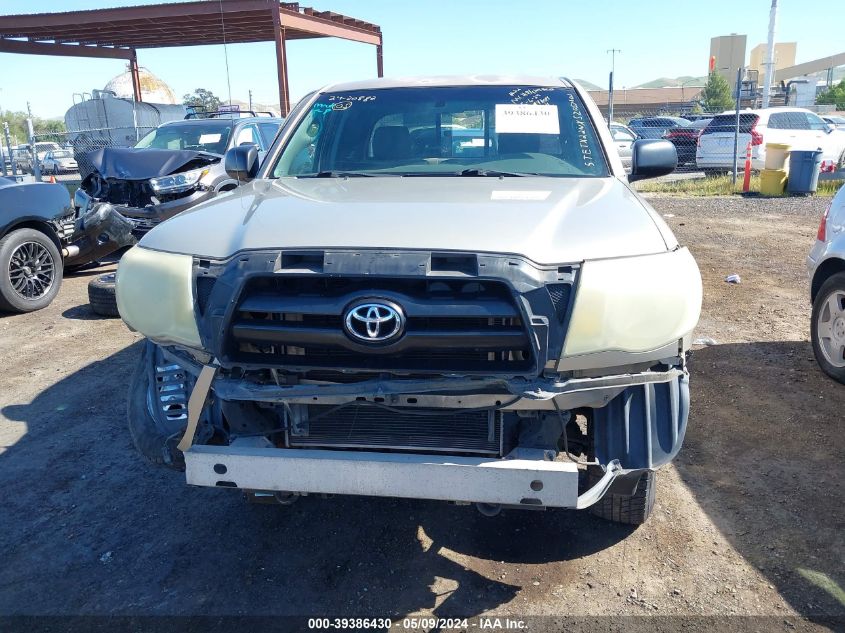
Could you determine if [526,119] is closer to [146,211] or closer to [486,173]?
[486,173]

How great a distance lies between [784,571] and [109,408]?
4058mm

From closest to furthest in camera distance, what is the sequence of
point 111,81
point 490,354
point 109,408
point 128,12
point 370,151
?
point 490,354, point 370,151, point 109,408, point 128,12, point 111,81

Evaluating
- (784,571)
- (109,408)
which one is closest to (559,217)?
(784,571)

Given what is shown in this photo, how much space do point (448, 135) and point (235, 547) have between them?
7.86 ft

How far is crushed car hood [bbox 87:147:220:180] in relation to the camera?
29.2 feet

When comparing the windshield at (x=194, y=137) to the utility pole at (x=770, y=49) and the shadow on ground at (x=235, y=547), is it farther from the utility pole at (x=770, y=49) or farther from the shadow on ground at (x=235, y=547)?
the utility pole at (x=770, y=49)

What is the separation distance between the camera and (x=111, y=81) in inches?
1470

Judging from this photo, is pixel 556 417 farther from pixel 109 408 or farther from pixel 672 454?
pixel 109 408

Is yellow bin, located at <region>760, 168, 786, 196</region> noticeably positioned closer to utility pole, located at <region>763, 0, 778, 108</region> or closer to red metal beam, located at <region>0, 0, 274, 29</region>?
red metal beam, located at <region>0, 0, 274, 29</region>

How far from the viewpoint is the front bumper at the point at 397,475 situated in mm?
2426

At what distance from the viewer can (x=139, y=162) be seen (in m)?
8.97

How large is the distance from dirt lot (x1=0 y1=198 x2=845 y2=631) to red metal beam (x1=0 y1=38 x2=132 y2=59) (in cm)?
2417

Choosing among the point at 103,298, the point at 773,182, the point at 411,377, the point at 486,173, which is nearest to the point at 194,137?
the point at 103,298

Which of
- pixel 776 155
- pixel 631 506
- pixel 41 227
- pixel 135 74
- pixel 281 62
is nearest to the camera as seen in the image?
pixel 631 506
